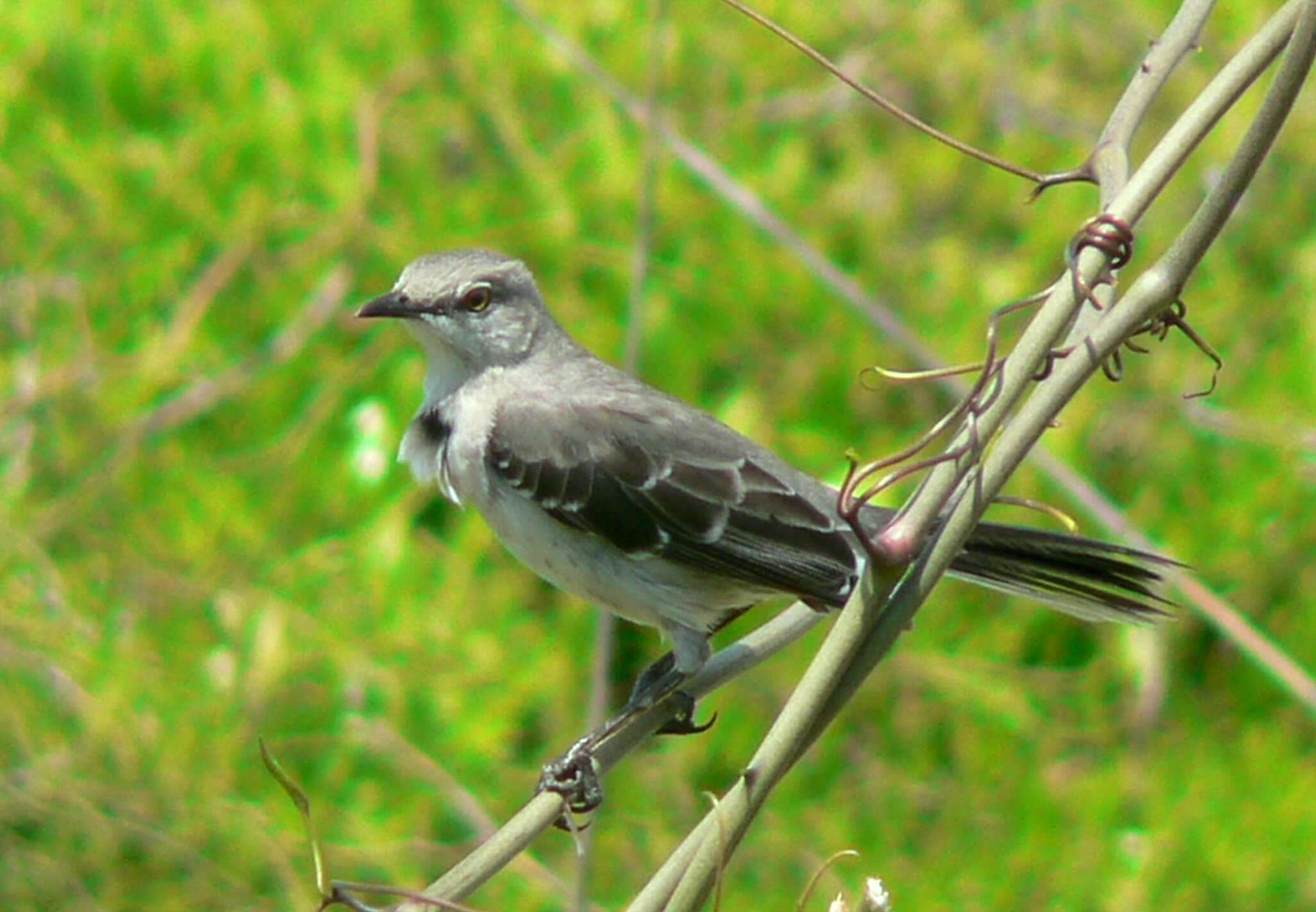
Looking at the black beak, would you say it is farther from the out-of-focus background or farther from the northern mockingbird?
the out-of-focus background

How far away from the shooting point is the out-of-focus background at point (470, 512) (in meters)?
5.39

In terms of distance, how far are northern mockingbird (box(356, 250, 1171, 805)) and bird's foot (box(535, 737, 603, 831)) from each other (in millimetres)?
293

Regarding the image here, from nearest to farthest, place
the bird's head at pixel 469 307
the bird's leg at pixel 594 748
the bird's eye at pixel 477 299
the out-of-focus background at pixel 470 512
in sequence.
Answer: the bird's leg at pixel 594 748
the bird's head at pixel 469 307
the bird's eye at pixel 477 299
the out-of-focus background at pixel 470 512

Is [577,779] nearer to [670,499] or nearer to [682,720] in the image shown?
[682,720]

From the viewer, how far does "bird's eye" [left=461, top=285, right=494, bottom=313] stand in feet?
14.9

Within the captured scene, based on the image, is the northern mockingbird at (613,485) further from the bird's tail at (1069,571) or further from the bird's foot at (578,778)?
the bird's foot at (578,778)

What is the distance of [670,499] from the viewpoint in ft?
14.1

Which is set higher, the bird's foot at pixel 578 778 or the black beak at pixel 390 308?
the black beak at pixel 390 308

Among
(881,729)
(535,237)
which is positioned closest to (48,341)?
(535,237)

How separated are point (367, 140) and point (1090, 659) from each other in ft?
9.96

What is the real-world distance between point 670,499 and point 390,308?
79cm

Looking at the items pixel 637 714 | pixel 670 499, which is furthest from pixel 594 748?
pixel 670 499

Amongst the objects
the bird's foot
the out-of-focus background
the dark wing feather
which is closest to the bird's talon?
the bird's foot

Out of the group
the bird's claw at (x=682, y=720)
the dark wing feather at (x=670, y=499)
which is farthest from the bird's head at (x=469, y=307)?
the bird's claw at (x=682, y=720)
